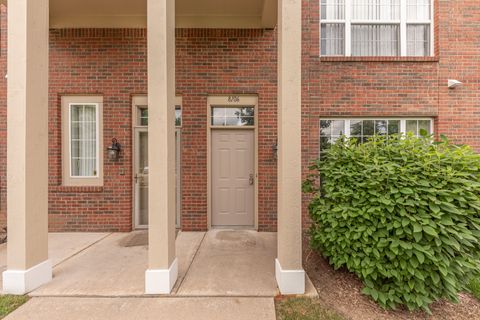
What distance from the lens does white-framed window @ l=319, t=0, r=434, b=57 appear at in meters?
5.35

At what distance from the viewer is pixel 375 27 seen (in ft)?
17.7

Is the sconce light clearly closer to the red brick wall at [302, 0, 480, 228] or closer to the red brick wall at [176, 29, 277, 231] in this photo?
the red brick wall at [176, 29, 277, 231]

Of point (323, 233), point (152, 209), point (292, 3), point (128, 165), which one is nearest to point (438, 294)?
point (323, 233)

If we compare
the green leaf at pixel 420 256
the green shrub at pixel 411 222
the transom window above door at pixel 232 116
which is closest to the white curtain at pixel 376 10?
the transom window above door at pixel 232 116

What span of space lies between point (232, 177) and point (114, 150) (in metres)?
2.49

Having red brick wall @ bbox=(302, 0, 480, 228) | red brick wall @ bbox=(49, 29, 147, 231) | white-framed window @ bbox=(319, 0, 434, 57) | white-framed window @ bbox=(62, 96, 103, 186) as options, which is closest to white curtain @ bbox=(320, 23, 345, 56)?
white-framed window @ bbox=(319, 0, 434, 57)

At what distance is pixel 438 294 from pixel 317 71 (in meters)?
4.16

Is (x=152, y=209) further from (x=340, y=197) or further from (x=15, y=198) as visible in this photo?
(x=340, y=197)

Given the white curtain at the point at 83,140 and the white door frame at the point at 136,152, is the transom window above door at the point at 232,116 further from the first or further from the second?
the white curtain at the point at 83,140

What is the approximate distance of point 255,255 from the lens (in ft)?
13.1

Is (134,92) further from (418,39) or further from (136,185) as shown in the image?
(418,39)

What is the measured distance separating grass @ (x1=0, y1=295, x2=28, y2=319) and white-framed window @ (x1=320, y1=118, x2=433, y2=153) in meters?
A: 5.16

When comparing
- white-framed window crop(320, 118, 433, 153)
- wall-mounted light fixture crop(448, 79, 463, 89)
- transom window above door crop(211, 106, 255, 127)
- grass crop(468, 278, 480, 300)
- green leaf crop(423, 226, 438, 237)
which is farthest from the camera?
transom window above door crop(211, 106, 255, 127)

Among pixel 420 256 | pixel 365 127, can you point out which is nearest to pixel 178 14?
pixel 365 127
